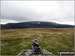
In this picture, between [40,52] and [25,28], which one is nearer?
[40,52]

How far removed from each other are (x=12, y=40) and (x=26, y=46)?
7353 millimetres

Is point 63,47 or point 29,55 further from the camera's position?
point 63,47

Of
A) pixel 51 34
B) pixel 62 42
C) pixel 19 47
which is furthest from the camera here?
pixel 51 34

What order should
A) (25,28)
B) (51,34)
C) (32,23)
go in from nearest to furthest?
(51,34), (32,23), (25,28)

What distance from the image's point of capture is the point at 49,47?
44.8 meters

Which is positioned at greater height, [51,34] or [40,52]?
[40,52]

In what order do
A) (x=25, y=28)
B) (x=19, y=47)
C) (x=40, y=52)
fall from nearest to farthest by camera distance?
1. (x=40, y=52)
2. (x=19, y=47)
3. (x=25, y=28)

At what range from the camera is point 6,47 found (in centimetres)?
4550

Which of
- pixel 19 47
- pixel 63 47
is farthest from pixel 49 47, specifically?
pixel 19 47

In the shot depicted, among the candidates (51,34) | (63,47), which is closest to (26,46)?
(63,47)

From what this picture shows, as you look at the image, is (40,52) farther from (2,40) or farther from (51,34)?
(51,34)

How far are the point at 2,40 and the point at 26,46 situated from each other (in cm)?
974

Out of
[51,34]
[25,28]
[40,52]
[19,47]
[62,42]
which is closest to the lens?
[40,52]

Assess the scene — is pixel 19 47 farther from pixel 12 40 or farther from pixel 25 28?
pixel 25 28
